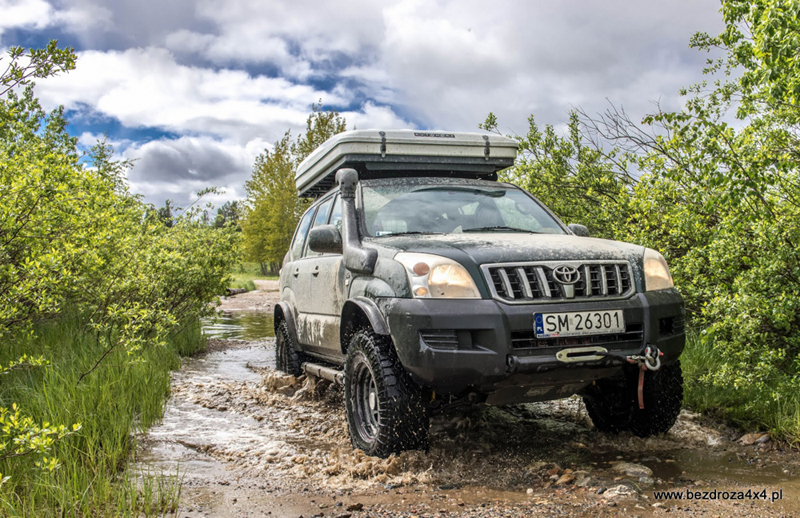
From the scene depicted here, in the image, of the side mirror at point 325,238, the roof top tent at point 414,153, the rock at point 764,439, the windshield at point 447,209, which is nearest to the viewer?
the rock at point 764,439

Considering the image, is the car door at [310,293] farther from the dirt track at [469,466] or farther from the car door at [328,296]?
the dirt track at [469,466]

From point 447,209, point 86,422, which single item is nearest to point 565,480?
point 447,209

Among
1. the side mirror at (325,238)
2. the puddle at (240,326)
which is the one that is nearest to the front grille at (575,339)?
the side mirror at (325,238)

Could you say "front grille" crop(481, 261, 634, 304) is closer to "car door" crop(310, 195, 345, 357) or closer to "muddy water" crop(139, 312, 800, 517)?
"muddy water" crop(139, 312, 800, 517)

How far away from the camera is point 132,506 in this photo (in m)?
2.87

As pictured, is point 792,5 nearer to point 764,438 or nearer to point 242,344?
point 764,438

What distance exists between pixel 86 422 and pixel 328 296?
191 centimetres

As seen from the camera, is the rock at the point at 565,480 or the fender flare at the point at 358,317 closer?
the rock at the point at 565,480

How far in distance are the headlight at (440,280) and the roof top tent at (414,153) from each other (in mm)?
1750

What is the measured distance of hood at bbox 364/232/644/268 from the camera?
11.7 feet

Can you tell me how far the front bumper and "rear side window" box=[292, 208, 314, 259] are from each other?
288 cm

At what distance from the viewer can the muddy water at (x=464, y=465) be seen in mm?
3148

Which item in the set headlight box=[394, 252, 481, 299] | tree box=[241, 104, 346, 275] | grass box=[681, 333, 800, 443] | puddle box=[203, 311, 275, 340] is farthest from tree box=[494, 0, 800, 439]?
tree box=[241, 104, 346, 275]

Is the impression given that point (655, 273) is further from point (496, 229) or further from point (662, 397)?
point (496, 229)
